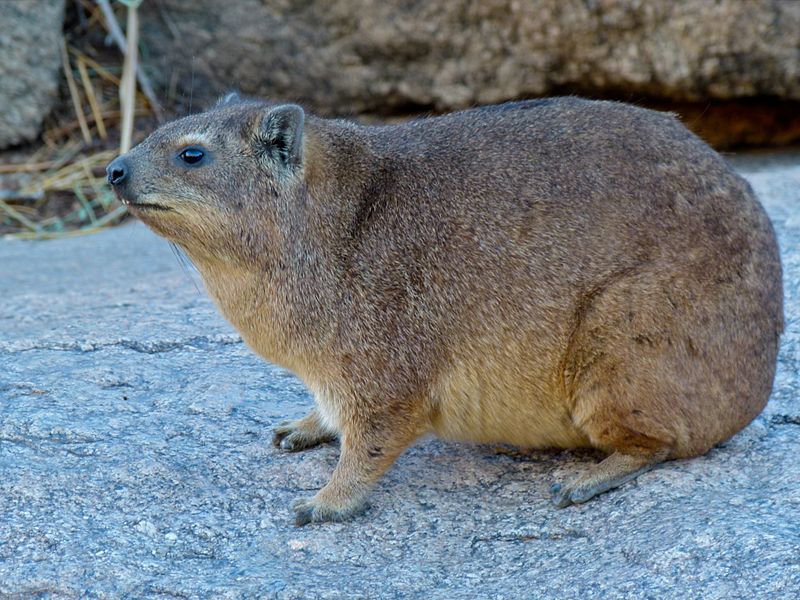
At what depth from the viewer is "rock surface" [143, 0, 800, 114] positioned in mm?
9070

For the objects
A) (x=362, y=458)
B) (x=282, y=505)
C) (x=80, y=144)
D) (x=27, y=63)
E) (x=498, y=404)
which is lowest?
(x=80, y=144)

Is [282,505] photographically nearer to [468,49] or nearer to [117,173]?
[117,173]

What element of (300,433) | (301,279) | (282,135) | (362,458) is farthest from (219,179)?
(362,458)

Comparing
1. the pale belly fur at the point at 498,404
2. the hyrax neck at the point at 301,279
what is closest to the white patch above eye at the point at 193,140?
the hyrax neck at the point at 301,279

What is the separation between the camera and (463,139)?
476 centimetres

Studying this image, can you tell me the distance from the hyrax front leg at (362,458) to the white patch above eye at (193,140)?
4.10 ft

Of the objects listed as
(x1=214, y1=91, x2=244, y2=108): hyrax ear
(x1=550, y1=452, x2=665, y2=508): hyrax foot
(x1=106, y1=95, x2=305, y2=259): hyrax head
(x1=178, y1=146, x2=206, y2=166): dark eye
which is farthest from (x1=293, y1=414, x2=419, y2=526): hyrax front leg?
(x1=214, y1=91, x2=244, y2=108): hyrax ear

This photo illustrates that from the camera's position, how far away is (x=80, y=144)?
34.0ft

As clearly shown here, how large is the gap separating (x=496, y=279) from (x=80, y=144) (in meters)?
6.81

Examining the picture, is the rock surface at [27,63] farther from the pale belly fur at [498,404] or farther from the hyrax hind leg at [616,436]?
the hyrax hind leg at [616,436]

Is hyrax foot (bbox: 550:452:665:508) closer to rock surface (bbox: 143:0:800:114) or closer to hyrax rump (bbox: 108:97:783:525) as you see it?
hyrax rump (bbox: 108:97:783:525)

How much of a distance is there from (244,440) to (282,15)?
5.96m

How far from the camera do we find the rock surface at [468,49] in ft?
29.8

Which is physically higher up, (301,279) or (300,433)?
(301,279)
